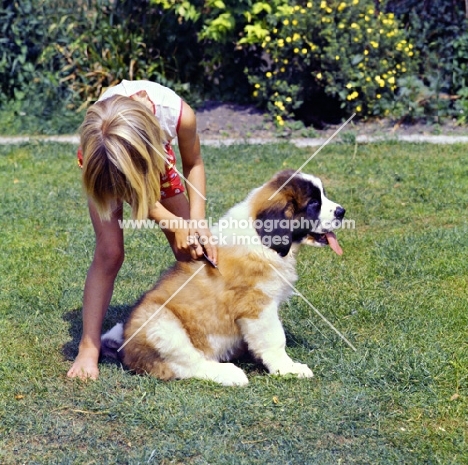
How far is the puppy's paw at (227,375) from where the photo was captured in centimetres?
405

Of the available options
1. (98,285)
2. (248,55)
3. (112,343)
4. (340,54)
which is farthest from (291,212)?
(248,55)

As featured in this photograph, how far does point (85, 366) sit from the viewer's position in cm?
418

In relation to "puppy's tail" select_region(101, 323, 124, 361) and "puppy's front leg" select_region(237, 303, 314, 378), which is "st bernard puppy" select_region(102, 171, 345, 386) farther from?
"puppy's tail" select_region(101, 323, 124, 361)

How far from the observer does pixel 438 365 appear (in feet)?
13.4

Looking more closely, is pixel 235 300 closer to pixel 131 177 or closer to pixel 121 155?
pixel 131 177

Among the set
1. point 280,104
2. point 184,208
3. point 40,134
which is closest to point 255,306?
point 184,208

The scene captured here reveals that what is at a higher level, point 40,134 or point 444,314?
point 444,314

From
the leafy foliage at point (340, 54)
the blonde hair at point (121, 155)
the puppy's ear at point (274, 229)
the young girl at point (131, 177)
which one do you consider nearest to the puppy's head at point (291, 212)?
the puppy's ear at point (274, 229)

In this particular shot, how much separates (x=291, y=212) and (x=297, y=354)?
84 centimetres

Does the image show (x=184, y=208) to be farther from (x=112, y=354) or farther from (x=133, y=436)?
(x=133, y=436)

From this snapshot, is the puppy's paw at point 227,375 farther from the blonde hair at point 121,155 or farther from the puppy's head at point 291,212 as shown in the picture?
the blonde hair at point 121,155

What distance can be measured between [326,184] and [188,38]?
4103 mm

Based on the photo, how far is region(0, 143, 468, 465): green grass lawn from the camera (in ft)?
11.4

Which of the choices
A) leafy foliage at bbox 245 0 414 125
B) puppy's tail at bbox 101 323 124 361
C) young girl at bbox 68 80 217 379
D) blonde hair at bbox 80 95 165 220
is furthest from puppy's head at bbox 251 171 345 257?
leafy foliage at bbox 245 0 414 125
